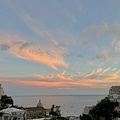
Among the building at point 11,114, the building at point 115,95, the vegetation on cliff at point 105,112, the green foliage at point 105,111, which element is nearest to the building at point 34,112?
the building at point 11,114

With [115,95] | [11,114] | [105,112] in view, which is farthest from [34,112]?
[115,95]

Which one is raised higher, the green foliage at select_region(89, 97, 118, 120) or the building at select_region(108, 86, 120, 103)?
the building at select_region(108, 86, 120, 103)

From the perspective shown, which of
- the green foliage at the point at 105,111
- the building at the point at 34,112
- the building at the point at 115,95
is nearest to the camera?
the green foliage at the point at 105,111

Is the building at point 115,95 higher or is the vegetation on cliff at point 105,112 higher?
the building at point 115,95

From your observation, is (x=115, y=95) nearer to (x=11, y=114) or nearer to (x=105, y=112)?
(x=105, y=112)

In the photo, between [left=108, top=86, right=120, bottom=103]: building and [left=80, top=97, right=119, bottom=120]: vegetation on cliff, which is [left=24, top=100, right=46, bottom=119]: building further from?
[left=108, top=86, right=120, bottom=103]: building

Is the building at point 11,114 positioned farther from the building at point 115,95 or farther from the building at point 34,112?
the building at point 115,95

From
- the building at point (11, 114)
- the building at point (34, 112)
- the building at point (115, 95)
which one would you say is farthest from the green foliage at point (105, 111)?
the building at point (11, 114)

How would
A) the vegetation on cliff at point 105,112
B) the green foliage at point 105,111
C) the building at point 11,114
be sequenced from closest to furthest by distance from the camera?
the building at point 11,114, the vegetation on cliff at point 105,112, the green foliage at point 105,111

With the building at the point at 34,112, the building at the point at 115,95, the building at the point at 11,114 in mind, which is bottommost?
the building at the point at 34,112

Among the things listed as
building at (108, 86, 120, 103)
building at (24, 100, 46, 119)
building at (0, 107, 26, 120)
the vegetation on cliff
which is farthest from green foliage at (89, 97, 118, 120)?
building at (0, 107, 26, 120)

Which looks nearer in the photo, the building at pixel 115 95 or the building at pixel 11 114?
the building at pixel 11 114

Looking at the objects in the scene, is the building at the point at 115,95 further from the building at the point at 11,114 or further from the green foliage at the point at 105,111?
the building at the point at 11,114

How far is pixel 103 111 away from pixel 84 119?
8768 millimetres
